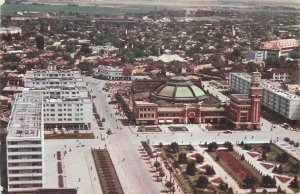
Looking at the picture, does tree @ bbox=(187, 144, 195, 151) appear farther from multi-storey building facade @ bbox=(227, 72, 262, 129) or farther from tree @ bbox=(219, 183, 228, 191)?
tree @ bbox=(219, 183, 228, 191)

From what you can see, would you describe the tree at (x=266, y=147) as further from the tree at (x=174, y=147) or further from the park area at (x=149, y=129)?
the park area at (x=149, y=129)

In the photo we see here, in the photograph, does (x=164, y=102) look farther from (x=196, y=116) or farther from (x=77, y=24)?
(x=77, y=24)

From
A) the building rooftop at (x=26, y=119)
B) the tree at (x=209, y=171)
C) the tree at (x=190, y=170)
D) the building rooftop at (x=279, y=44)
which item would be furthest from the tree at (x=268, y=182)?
the building rooftop at (x=279, y=44)

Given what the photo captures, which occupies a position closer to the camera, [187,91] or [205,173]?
[205,173]

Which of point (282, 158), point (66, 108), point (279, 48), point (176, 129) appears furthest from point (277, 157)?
point (279, 48)

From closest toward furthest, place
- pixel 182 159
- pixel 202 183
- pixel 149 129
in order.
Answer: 1. pixel 202 183
2. pixel 182 159
3. pixel 149 129

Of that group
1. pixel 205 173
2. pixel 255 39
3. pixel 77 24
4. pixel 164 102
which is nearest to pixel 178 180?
pixel 205 173

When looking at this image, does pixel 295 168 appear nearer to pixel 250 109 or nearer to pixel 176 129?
pixel 250 109
